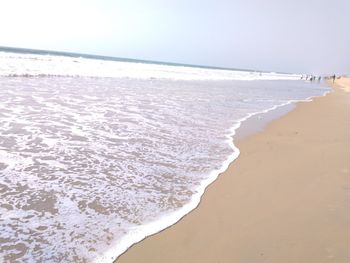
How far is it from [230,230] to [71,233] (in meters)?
1.61

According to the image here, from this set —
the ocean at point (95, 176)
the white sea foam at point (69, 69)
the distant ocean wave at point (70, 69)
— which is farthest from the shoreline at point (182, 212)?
the white sea foam at point (69, 69)

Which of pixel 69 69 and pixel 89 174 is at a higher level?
pixel 69 69

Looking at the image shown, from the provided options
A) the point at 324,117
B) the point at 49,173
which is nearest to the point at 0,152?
the point at 49,173

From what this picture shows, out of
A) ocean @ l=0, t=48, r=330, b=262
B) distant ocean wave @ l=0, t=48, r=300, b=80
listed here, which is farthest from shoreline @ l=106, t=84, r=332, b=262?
distant ocean wave @ l=0, t=48, r=300, b=80

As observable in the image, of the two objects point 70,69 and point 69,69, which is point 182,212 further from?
point 70,69

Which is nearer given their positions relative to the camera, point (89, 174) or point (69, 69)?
point (89, 174)

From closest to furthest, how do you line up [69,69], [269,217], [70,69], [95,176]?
1. [269,217]
2. [95,176]
3. [69,69]
4. [70,69]

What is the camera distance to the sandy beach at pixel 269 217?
3.14 metres

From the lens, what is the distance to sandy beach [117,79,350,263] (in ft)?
10.3

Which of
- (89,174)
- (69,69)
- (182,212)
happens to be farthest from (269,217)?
(69,69)

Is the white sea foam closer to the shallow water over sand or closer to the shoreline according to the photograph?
the shallow water over sand

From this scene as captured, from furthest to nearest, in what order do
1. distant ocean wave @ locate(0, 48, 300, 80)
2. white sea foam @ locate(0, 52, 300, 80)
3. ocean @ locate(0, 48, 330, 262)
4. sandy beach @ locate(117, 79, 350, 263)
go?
white sea foam @ locate(0, 52, 300, 80) < distant ocean wave @ locate(0, 48, 300, 80) < ocean @ locate(0, 48, 330, 262) < sandy beach @ locate(117, 79, 350, 263)

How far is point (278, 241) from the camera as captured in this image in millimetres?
3324

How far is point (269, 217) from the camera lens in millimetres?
3889
